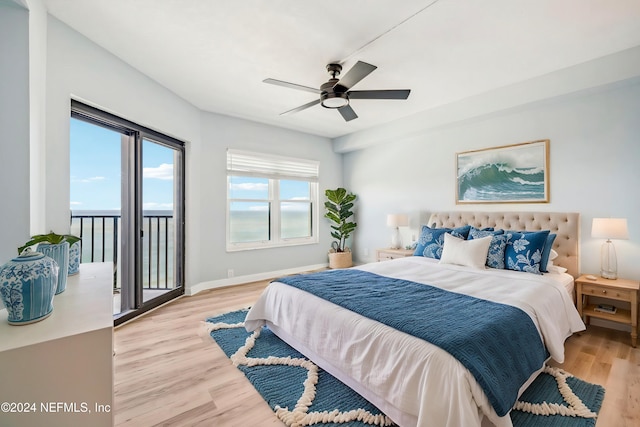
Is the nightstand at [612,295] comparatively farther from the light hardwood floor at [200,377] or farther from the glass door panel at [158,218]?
the glass door panel at [158,218]

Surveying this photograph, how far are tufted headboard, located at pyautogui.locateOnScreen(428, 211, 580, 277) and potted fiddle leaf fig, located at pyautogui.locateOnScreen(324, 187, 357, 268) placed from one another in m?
2.23

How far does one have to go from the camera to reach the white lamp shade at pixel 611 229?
263 centimetres

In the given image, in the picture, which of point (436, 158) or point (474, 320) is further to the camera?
point (436, 158)

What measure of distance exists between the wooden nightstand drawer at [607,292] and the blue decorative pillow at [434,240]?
4.05ft

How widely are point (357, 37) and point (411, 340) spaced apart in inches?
95.4

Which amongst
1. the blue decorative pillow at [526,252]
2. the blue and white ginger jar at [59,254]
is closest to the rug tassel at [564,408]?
the blue decorative pillow at [526,252]

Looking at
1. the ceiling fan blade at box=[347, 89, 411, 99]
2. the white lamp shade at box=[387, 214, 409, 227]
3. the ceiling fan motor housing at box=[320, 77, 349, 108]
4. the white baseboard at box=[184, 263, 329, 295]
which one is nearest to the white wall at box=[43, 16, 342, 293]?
the white baseboard at box=[184, 263, 329, 295]

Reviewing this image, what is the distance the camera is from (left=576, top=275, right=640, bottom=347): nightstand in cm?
A: 256

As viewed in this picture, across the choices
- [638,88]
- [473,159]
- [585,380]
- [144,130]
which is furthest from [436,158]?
[144,130]

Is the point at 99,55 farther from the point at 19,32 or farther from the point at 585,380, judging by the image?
the point at 585,380

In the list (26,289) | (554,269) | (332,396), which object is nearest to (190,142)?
(26,289)

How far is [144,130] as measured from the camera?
3.35 m

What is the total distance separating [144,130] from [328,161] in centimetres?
350

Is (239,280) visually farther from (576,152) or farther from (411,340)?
(576,152)
